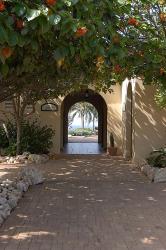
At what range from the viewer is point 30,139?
18.2m

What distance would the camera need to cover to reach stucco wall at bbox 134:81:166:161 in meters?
16.5

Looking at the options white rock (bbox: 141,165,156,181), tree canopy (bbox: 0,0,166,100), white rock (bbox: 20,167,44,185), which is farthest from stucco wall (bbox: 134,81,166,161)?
tree canopy (bbox: 0,0,166,100)

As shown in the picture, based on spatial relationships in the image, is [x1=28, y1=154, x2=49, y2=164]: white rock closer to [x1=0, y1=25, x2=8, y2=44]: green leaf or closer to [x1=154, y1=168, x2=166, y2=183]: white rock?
[x1=154, y1=168, x2=166, y2=183]: white rock

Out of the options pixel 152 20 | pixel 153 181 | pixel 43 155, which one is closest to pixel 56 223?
pixel 153 181

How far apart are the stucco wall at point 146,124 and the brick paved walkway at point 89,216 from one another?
3347mm

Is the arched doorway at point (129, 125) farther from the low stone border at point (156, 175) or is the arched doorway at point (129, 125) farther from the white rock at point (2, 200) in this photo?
the white rock at point (2, 200)

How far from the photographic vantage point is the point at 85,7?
4.32 metres

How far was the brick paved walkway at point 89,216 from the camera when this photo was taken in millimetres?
6281

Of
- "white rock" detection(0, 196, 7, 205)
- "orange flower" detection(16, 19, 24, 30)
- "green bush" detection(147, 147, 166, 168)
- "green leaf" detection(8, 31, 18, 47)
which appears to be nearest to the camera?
"green leaf" detection(8, 31, 18, 47)

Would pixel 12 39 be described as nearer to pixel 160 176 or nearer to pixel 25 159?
pixel 160 176

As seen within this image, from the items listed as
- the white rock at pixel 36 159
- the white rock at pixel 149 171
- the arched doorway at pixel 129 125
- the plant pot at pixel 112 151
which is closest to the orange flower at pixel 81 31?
the white rock at pixel 149 171

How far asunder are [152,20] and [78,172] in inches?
206

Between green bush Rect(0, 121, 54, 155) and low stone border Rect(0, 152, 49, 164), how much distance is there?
750 mm

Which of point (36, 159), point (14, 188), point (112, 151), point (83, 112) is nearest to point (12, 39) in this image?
point (14, 188)
